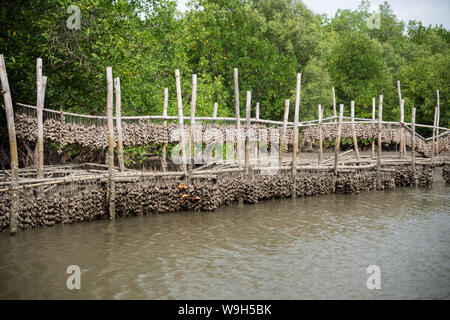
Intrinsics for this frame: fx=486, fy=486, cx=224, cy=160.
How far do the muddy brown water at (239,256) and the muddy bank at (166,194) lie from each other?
378 millimetres

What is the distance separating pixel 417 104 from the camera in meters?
39.2

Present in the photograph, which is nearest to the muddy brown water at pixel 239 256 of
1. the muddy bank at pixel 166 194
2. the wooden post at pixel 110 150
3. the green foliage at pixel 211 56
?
the muddy bank at pixel 166 194

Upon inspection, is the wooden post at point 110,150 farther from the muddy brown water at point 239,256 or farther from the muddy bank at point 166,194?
the muddy brown water at point 239,256

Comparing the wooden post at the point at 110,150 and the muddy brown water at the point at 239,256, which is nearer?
the muddy brown water at the point at 239,256

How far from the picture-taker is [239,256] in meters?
10.9

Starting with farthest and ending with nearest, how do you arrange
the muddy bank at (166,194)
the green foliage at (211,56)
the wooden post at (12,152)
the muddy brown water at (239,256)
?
the green foliage at (211,56), the muddy bank at (166,194), the wooden post at (12,152), the muddy brown water at (239,256)

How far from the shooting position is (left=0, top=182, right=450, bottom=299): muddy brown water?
8727 millimetres

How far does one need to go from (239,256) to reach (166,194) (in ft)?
17.0

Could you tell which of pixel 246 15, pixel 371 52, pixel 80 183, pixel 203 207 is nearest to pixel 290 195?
pixel 203 207

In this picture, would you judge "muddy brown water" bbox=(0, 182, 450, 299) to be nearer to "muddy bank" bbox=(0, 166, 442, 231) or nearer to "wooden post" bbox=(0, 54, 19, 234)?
"muddy bank" bbox=(0, 166, 442, 231)

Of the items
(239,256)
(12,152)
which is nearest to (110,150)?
(12,152)

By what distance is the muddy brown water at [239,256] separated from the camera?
8.73m

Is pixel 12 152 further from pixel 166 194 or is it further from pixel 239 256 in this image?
pixel 239 256
